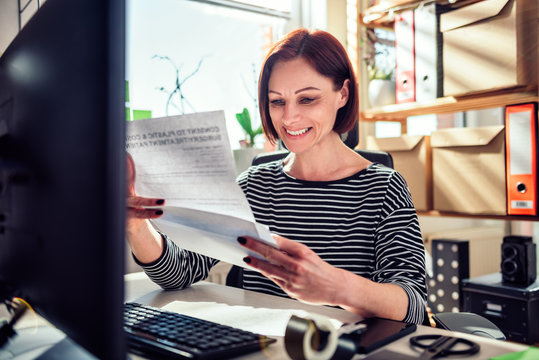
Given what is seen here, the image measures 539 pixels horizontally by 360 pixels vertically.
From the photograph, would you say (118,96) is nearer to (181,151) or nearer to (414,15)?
(181,151)

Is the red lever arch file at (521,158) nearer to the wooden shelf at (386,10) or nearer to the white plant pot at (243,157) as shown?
the wooden shelf at (386,10)

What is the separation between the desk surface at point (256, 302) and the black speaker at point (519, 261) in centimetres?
132

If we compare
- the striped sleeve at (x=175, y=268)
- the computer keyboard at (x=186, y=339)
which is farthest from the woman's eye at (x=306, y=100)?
the computer keyboard at (x=186, y=339)

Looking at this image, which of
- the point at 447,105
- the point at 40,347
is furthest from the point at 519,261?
the point at 40,347

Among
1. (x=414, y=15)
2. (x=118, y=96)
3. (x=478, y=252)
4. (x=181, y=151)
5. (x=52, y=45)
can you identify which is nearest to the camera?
(x=118, y=96)

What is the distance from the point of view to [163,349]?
0.54m

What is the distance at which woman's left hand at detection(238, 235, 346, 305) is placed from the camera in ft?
2.03

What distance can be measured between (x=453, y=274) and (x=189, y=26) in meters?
1.63

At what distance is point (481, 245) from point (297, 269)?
8.75ft

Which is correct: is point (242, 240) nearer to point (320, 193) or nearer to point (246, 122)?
point (320, 193)

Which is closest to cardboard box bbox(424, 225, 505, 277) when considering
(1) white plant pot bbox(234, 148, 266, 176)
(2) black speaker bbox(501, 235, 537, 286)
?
(2) black speaker bbox(501, 235, 537, 286)

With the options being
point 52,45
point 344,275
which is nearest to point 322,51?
point 344,275

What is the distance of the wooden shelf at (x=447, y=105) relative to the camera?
171cm

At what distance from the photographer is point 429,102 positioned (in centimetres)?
195
